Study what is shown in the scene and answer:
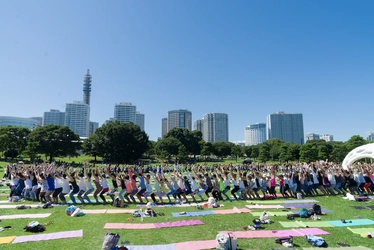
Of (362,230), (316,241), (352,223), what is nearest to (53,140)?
(352,223)

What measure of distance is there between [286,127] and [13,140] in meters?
171

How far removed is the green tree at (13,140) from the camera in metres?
52.5

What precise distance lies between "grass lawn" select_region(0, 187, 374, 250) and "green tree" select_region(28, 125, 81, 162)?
52.3 m

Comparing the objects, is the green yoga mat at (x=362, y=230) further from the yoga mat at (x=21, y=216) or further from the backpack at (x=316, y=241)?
the yoga mat at (x=21, y=216)

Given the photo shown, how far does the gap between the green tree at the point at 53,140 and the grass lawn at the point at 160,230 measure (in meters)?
52.3

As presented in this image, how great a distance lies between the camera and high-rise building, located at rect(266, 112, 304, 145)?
18062 cm

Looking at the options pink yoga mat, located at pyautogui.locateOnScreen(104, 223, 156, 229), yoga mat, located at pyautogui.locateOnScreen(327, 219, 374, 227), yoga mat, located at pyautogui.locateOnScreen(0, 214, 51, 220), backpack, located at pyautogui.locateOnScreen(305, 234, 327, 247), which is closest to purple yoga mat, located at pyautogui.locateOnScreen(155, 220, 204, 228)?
pink yoga mat, located at pyautogui.locateOnScreen(104, 223, 156, 229)

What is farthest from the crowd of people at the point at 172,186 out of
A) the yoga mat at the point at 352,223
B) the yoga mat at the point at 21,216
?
the yoga mat at the point at 352,223

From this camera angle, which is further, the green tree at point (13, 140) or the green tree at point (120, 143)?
the green tree at point (120, 143)

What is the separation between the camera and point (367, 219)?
9.83 meters

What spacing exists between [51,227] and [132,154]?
171ft

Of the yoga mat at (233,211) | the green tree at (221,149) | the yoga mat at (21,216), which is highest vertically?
the green tree at (221,149)

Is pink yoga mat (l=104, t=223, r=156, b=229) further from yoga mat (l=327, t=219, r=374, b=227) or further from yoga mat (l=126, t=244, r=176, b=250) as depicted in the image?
yoga mat (l=327, t=219, r=374, b=227)

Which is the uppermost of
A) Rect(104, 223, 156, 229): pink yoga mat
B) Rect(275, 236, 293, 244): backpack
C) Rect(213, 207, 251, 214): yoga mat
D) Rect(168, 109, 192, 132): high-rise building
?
Rect(168, 109, 192, 132): high-rise building
